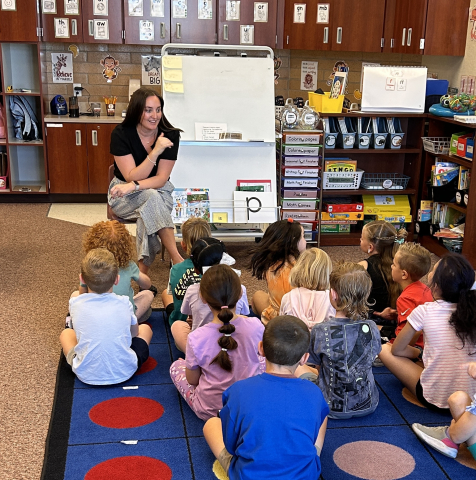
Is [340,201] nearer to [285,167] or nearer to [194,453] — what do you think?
[285,167]

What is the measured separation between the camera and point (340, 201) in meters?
5.11

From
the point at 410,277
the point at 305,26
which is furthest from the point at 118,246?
the point at 305,26

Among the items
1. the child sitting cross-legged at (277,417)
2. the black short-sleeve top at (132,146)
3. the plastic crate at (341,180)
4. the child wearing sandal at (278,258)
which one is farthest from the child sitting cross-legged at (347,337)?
the plastic crate at (341,180)

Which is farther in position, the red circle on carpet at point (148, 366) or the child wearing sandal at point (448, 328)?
the red circle on carpet at point (148, 366)

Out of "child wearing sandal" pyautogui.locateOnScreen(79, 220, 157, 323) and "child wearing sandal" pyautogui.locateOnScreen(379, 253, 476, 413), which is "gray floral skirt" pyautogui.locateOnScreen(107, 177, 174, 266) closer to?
"child wearing sandal" pyautogui.locateOnScreen(79, 220, 157, 323)

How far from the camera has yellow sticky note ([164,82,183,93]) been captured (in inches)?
175

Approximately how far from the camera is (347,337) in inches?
93.3

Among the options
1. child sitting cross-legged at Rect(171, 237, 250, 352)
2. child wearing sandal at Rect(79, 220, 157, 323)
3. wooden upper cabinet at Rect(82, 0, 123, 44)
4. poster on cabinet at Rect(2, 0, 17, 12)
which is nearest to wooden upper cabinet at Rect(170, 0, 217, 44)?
wooden upper cabinet at Rect(82, 0, 123, 44)

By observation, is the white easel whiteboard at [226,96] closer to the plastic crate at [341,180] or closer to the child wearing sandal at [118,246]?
the plastic crate at [341,180]

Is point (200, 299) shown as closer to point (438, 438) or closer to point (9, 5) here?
point (438, 438)

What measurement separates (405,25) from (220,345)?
4.35 metres

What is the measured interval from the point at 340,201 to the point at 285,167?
662 millimetres

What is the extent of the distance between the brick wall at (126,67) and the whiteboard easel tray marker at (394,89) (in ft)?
5.75

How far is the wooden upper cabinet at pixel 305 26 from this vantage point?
5789 millimetres
